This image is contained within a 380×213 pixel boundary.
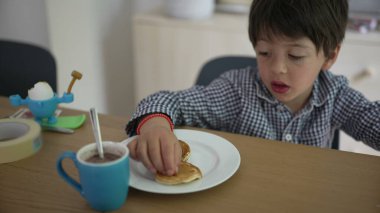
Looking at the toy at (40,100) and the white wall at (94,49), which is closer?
the toy at (40,100)

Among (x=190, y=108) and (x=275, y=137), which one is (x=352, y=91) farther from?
(x=190, y=108)

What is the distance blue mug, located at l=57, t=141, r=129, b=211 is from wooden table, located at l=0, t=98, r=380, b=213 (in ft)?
0.11

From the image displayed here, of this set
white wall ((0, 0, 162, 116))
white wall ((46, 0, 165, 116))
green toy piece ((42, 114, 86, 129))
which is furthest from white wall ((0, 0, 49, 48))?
green toy piece ((42, 114, 86, 129))

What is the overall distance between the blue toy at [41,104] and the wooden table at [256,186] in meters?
0.07

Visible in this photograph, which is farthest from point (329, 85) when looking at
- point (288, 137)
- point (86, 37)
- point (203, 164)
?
point (86, 37)

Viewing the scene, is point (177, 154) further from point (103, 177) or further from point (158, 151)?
point (103, 177)

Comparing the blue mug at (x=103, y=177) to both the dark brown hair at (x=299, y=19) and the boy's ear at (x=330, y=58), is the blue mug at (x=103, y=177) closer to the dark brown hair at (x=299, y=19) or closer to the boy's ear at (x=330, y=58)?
the dark brown hair at (x=299, y=19)

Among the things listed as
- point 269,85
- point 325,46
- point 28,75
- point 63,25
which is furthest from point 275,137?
point 63,25

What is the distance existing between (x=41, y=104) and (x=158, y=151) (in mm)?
326

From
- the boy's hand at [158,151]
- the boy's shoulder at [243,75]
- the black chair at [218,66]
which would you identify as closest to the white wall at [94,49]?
the black chair at [218,66]

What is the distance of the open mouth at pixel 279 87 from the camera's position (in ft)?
3.22

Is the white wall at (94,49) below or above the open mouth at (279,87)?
below

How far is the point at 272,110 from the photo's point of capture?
1084 mm

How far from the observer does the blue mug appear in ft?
1.77
